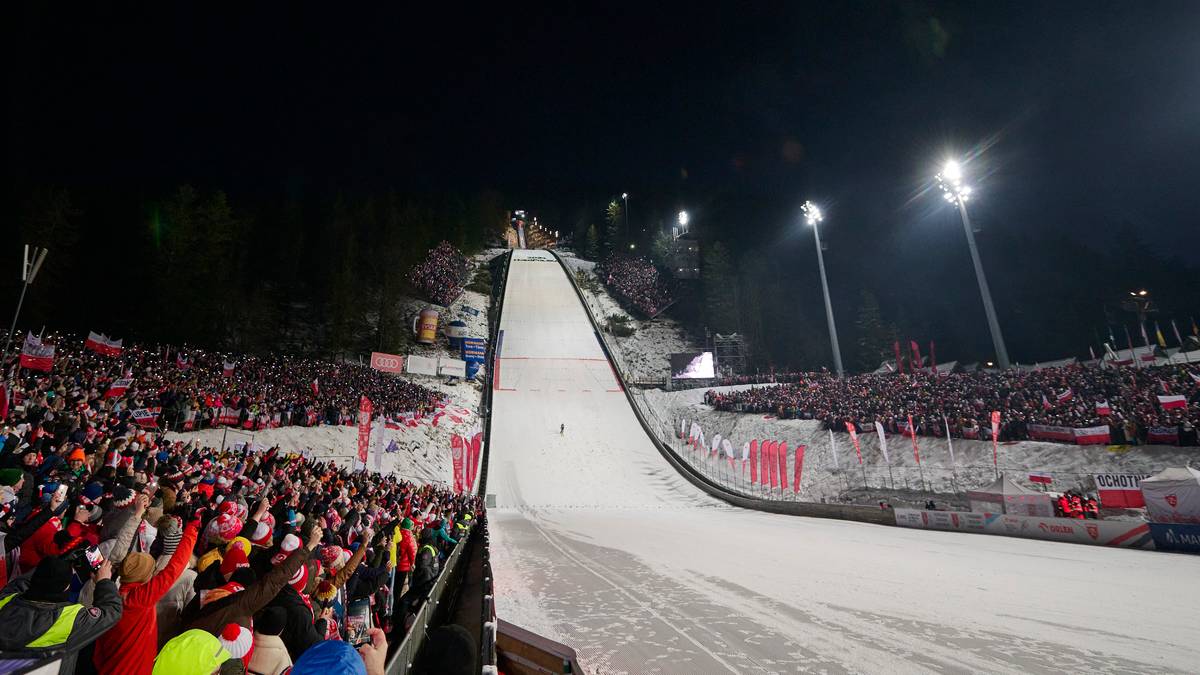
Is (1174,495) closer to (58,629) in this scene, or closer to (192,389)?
(58,629)

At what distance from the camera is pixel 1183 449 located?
591 inches

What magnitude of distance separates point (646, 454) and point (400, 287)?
97.1 ft

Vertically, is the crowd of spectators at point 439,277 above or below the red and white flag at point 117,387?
above

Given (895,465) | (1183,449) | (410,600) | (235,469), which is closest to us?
(410,600)

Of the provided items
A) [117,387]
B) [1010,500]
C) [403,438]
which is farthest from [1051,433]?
[117,387]

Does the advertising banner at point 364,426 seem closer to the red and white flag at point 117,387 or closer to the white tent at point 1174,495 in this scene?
the red and white flag at point 117,387

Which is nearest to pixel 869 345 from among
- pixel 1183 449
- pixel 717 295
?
pixel 717 295

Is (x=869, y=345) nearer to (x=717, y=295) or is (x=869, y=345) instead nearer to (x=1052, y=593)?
(x=717, y=295)

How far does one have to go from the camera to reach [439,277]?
53406 millimetres

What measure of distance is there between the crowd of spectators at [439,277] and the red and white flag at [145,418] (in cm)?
3729

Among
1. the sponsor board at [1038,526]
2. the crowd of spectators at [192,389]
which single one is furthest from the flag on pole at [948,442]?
the crowd of spectators at [192,389]

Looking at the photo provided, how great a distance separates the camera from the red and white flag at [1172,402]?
15.8 metres

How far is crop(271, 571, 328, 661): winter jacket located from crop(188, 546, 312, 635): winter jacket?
0.07 m

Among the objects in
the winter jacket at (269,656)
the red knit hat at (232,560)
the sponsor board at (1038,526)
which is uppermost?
the red knit hat at (232,560)
